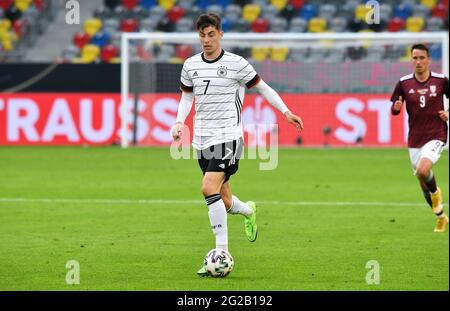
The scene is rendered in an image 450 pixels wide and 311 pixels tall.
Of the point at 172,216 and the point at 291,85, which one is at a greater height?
the point at 291,85

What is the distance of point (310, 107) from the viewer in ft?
94.0

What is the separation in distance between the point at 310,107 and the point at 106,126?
563 centimetres

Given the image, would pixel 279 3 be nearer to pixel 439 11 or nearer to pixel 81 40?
pixel 439 11

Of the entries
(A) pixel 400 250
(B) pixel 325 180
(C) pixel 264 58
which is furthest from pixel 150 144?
(A) pixel 400 250

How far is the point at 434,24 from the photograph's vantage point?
Result: 32.3 meters

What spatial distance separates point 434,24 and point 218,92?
23.1m

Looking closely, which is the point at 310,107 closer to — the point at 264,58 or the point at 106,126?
the point at 264,58

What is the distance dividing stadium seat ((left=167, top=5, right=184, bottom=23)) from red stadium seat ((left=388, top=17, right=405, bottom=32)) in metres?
6.71

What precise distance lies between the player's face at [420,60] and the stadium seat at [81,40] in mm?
21237

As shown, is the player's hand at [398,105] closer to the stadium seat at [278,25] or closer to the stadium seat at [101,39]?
the stadium seat at [278,25]

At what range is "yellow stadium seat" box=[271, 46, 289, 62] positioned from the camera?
30.0 m

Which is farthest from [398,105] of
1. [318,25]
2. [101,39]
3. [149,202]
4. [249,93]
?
[101,39]

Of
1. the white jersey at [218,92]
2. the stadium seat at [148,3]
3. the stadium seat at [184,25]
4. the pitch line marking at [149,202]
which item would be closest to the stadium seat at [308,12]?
the stadium seat at [184,25]

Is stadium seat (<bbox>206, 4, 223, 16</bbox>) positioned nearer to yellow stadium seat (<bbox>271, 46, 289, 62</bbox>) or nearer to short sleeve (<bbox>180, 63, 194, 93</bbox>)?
yellow stadium seat (<bbox>271, 46, 289, 62</bbox>)
